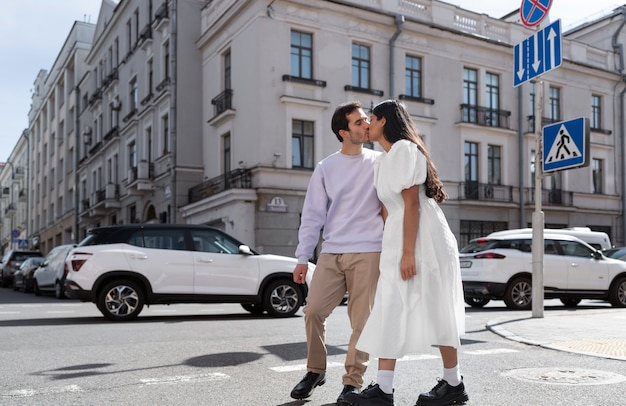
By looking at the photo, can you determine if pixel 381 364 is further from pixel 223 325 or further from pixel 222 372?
pixel 223 325

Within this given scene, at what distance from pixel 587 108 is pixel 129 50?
2266 centimetres

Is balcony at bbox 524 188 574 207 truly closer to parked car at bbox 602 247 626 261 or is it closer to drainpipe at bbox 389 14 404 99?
drainpipe at bbox 389 14 404 99

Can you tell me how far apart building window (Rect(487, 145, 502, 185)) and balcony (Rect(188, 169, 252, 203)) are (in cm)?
1086

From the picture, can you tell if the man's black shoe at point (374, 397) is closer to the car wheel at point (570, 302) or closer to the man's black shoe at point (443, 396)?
the man's black shoe at point (443, 396)

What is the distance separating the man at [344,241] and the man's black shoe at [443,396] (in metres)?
0.44

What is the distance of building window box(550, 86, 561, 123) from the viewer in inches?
1265

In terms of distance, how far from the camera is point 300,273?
4.94m

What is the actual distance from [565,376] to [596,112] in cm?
3118

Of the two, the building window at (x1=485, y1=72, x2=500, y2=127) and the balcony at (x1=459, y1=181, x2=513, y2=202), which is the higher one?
the building window at (x1=485, y1=72, x2=500, y2=127)

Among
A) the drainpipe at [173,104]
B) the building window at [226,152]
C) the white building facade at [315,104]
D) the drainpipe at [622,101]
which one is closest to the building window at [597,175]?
the white building facade at [315,104]

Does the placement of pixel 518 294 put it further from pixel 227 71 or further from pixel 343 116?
pixel 227 71

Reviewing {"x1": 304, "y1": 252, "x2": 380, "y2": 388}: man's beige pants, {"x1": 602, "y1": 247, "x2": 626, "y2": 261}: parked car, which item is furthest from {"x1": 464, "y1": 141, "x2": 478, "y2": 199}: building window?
{"x1": 304, "y1": 252, "x2": 380, "y2": 388}: man's beige pants

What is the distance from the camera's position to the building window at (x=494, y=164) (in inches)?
1172

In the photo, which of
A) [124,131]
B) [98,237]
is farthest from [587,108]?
[98,237]
